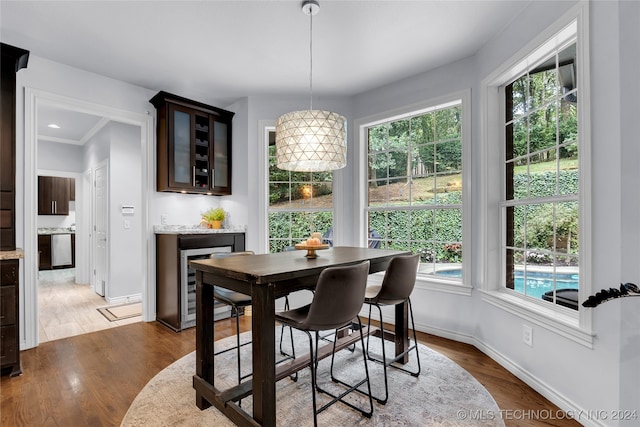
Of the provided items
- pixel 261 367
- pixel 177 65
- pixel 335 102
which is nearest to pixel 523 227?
pixel 261 367

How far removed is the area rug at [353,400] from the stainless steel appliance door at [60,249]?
22.5 feet

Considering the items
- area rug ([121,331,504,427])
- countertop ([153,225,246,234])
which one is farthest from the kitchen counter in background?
area rug ([121,331,504,427])

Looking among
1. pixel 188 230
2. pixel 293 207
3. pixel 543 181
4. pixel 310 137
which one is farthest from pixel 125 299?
pixel 543 181

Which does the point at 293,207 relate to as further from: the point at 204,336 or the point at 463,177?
the point at 204,336

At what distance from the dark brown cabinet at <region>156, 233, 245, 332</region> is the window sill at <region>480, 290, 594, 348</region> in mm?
2856

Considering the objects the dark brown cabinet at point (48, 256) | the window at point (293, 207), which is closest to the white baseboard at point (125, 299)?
the window at point (293, 207)

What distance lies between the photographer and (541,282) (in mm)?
2408

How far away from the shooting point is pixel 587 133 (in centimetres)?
187

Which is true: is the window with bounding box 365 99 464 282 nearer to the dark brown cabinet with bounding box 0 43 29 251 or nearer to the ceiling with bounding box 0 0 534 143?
the ceiling with bounding box 0 0 534 143

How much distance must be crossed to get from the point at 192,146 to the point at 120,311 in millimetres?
2286

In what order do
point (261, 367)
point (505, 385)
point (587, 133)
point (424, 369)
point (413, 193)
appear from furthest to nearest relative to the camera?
point (413, 193)
point (424, 369)
point (505, 385)
point (587, 133)
point (261, 367)

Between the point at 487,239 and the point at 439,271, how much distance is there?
653mm

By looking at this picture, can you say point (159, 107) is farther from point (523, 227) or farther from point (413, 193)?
point (523, 227)

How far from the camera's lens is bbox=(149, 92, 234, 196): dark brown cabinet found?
12.2 ft
